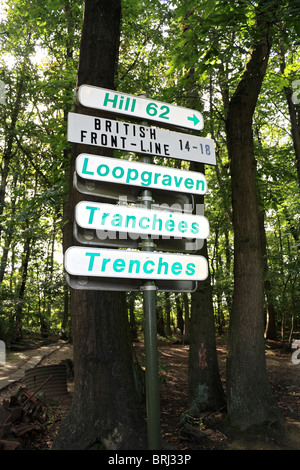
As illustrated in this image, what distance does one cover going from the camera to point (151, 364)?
239 cm

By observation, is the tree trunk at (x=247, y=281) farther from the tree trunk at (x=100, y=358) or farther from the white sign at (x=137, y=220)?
the white sign at (x=137, y=220)

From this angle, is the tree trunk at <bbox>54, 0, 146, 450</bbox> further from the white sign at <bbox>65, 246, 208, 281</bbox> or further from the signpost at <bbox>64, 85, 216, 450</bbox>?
the white sign at <bbox>65, 246, 208, 281</bbox>

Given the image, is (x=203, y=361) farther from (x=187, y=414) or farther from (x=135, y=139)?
(x=135, y=139)

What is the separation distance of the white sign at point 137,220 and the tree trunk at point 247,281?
10.9 feet

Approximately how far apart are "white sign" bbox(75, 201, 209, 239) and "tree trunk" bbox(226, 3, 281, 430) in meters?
3.33

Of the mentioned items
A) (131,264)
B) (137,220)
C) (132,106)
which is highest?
(132,106)

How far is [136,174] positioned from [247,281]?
149 inches

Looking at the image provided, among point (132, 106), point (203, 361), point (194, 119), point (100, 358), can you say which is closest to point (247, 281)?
point (203, 361)

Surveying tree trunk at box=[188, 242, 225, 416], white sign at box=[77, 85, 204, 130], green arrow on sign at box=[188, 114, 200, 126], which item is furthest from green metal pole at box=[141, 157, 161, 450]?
tree trunk at box=[188, 242, 225, 416]

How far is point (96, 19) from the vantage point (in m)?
4.66

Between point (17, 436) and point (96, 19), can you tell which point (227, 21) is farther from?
point (17, 436)

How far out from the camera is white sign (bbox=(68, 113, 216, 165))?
2678 mm

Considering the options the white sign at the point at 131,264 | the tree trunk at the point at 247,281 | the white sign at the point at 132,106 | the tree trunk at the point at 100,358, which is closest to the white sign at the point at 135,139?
the white sign at the point at 132,106
